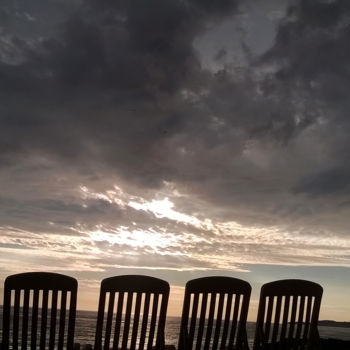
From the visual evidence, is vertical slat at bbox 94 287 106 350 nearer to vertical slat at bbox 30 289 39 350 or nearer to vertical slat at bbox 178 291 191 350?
vertical slat at bbox 30 289 39 350

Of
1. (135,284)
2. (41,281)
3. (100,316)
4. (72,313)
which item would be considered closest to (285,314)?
(135,284)

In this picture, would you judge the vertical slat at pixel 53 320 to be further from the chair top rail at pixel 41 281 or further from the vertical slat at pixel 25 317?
the vertical slat at pixel 25 317

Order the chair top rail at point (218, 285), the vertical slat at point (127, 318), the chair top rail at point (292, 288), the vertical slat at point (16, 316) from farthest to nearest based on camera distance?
the chair top rail at point (292, 288) < the chair top rail at point (218, 285) < the vertical slat at point (127, 318) < the vertical slat at point (16, 316)

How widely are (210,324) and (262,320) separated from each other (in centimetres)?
46

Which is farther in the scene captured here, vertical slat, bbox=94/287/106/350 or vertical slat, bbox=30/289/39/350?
vertical slat, bbox=94/287/106/350

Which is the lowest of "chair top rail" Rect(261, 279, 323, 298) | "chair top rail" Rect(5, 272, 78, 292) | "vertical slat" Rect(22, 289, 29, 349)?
"vertical slat" Rect(22, 289, 29, 349)

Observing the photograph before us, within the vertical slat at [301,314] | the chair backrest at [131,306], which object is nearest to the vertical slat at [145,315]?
the chair backrest at [131,306]

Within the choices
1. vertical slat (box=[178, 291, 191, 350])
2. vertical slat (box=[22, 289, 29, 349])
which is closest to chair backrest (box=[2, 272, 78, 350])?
vertical slat (box=[22, 289, 29, 349])

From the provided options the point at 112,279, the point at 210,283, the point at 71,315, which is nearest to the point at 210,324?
the point at 210,283

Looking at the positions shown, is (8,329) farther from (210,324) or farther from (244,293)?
(244,293)

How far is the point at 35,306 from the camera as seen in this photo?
11.0 ft

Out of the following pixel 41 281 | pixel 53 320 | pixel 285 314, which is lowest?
pixel 53 320

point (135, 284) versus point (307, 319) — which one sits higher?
point (135, 284)

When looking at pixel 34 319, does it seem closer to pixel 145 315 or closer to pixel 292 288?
pixel 145 315
